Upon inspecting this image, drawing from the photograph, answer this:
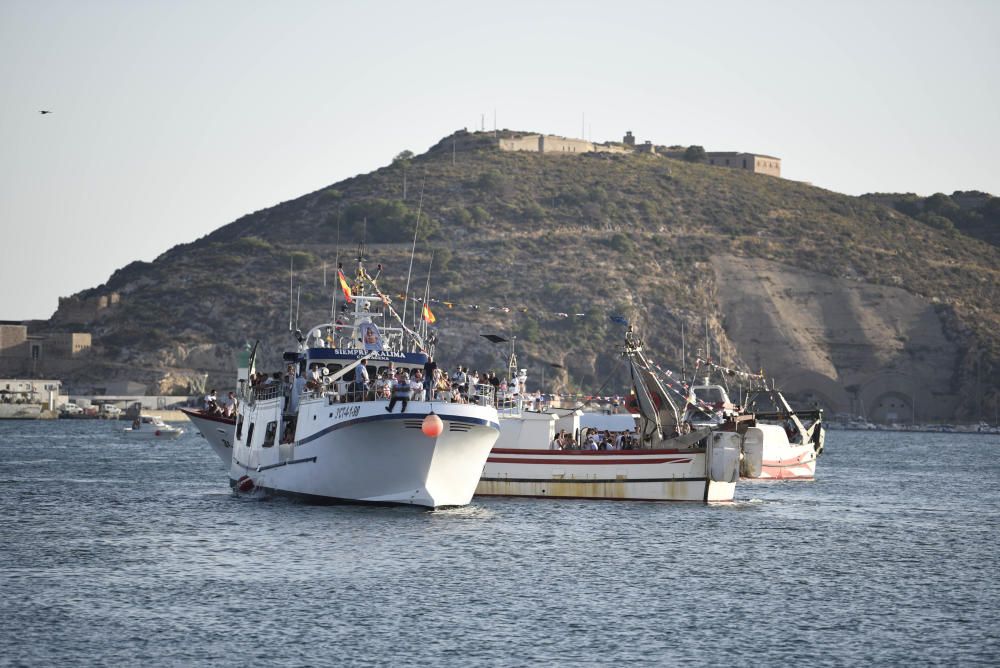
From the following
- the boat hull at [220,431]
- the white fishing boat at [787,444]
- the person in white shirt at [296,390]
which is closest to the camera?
the person in white shirt at [296,390]

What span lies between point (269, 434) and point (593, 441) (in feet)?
40.2

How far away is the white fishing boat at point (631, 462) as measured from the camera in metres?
56.2

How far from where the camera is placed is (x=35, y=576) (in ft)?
122

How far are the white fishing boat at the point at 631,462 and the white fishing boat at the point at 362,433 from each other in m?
2.25

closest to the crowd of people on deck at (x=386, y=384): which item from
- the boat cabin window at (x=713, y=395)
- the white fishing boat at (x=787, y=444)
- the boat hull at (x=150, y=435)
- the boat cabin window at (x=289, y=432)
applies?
the boat cabin window at (x=289, y=432)

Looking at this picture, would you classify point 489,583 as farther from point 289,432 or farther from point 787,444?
point 787,444

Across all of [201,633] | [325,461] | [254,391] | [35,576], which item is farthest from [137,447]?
[201,633]

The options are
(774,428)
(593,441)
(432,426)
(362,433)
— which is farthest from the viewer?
(774,428)

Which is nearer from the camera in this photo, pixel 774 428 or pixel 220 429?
pixel 220 429

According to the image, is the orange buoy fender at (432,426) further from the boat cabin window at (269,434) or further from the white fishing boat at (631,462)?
the white fishing boat at (631,462)

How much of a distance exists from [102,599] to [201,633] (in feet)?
14.9

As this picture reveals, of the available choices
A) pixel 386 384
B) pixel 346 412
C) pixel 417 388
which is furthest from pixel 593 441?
pixel 346 412

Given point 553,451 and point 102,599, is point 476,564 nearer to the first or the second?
point 102,599

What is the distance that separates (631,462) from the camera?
2222 inches
